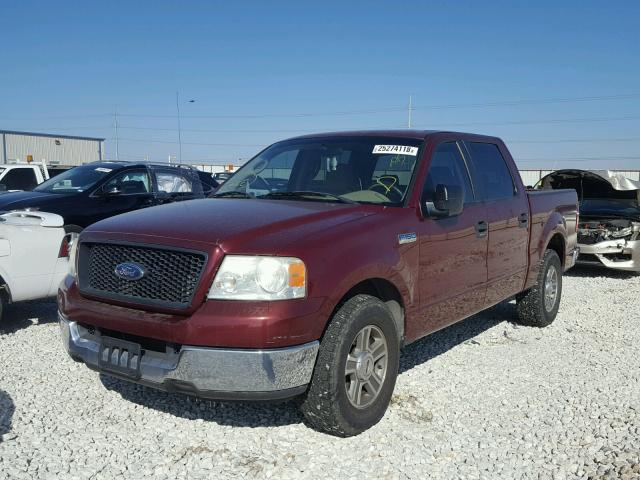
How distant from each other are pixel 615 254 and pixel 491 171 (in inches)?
221

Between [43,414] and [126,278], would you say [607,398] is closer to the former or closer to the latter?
[126,278]

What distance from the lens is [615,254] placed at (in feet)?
32.7

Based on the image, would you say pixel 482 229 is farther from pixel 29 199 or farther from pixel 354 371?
pixel 29 199

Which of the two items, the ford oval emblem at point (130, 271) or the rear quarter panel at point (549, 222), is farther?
the rear quarter panel at point (549, 222)

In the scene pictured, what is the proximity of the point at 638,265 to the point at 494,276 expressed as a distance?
233 inches

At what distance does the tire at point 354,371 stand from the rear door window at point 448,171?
43.9 inches

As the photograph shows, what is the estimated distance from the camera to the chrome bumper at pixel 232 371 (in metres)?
3.12

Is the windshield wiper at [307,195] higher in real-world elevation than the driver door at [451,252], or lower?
higher

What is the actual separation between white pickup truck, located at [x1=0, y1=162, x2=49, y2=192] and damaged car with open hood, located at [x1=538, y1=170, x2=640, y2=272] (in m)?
10.3

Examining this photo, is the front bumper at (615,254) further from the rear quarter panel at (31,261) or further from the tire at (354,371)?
the rear quarter panel at (31,261)

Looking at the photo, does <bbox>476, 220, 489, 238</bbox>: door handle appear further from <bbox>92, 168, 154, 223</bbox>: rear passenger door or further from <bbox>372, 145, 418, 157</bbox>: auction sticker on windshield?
<bbox>92, 168, 154, 223</bbox>: rear passenger door

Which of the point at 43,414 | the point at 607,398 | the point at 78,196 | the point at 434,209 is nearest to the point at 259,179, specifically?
the point at 434,209

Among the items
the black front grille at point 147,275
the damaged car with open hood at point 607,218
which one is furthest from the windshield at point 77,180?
the damaged car with open hood at point 607,218

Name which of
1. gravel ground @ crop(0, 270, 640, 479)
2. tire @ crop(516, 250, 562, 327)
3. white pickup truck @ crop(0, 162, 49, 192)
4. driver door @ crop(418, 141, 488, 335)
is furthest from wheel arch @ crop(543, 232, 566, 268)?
white pickup truck @ crop(0, 162, 49, 192)
